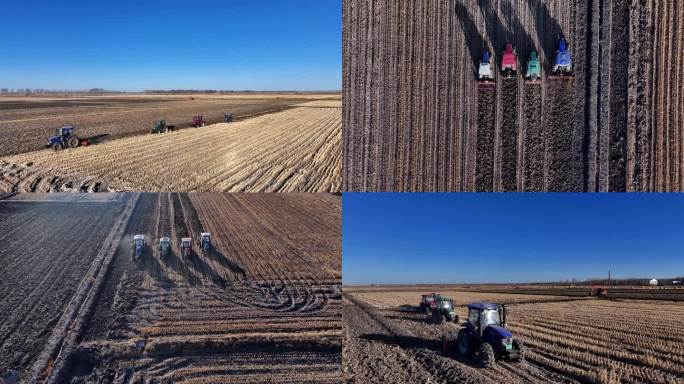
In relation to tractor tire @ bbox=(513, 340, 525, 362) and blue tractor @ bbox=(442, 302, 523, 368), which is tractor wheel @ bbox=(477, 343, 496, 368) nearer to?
blue tractor @ bbox=(442, 302, 523, 368)

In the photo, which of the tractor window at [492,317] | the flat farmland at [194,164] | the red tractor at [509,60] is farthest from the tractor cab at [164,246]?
the red tractor at [509,60]

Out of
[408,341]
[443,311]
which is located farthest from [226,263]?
[443,311]

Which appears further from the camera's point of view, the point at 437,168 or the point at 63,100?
the point at 63,100

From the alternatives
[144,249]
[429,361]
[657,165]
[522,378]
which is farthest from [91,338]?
[657,165]

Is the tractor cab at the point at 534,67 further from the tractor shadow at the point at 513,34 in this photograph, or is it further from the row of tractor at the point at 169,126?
the row of tractor at the point at 169,126

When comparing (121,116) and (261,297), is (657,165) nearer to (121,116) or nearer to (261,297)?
(261,297)

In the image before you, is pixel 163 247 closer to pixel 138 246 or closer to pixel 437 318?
pixel 138 246
